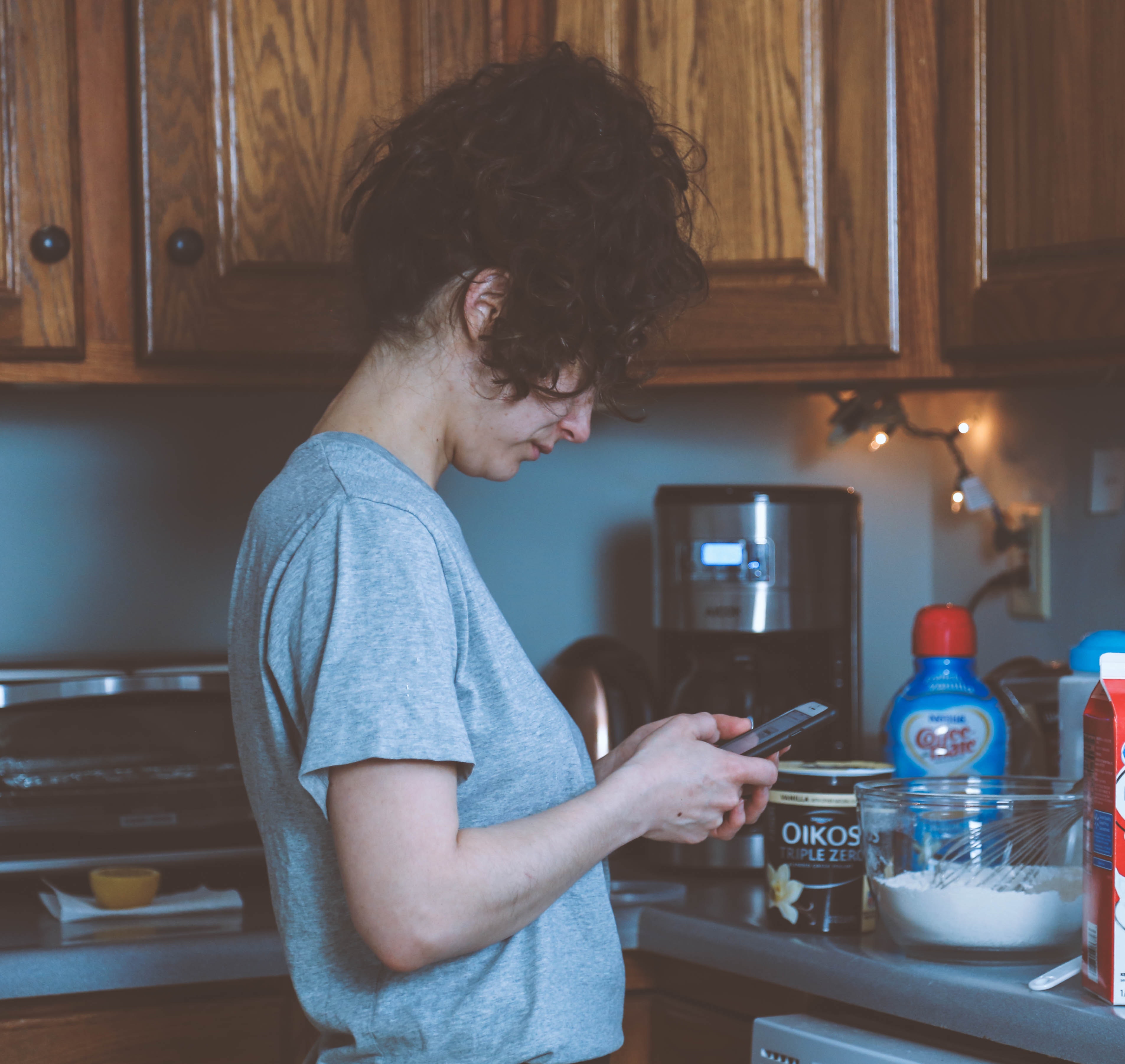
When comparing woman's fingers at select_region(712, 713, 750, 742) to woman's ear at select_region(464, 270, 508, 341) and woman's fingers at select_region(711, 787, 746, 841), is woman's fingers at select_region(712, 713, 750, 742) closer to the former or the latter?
woman's fingers at select_region(711, 787, 746, 841)

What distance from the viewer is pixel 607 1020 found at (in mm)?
854

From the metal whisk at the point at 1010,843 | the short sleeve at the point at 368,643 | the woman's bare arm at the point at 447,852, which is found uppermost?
the short sleeve at the point at 368,643

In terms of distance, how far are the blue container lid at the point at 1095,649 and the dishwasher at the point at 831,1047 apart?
0.38 m

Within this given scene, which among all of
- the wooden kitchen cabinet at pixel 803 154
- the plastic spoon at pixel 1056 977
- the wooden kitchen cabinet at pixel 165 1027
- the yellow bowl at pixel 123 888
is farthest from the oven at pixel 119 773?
the plastic spoon at pixel 1056 977

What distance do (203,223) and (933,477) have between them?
112 centimetres

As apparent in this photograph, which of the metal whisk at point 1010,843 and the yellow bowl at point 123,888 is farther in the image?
the yellow bowl at point 123,888

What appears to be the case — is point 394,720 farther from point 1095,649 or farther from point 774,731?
point 1095,649

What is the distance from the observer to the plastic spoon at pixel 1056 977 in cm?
94

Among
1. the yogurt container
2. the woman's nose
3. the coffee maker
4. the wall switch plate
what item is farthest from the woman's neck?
the wall switch plate

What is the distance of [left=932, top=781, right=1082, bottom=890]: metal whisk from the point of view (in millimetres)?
1030

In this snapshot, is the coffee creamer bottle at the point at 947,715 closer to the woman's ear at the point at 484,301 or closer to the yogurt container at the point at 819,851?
the yogurt container at the point at 819,851

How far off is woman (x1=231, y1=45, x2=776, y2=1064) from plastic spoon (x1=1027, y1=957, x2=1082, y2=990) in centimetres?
26

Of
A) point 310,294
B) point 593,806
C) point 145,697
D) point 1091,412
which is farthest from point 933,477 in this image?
point 593,806

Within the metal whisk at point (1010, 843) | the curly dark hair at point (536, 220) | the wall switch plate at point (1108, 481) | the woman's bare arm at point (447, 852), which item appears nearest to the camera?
the woman's bare arm at point (447, 852)
